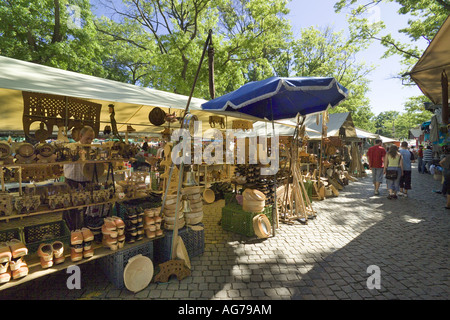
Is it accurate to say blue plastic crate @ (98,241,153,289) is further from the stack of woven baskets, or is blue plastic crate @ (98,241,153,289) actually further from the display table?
the stack of woven baskets

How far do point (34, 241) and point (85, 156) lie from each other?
5.14ft

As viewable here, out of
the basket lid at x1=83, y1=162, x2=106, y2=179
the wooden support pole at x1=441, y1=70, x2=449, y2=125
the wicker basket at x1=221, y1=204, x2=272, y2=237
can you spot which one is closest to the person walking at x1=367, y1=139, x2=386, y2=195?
the wooden support pole at x1=441, y1=70, x2=449, y2=125

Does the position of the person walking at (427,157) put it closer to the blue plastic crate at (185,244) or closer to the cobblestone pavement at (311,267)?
the cobblestone pavement at (311,267)

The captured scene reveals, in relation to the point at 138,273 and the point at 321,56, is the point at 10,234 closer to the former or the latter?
the point at 138,273

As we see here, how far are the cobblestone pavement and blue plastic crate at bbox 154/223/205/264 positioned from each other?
7.1 inches

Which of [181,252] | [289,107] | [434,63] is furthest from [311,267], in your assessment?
[434,63]

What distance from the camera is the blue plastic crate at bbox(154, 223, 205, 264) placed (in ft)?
12.3

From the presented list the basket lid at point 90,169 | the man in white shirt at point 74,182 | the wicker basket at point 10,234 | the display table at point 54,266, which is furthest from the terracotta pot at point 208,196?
the wicker basket at point 10,234

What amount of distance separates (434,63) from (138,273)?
5909mm

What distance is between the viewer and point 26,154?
3.09 metres

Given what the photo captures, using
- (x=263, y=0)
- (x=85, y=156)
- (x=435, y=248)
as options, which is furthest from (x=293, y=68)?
(x=85, y=156)

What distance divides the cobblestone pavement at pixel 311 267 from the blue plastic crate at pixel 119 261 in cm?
11

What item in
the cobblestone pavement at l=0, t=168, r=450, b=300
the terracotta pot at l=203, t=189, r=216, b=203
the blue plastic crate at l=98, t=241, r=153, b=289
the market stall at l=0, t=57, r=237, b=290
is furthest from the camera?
the terracotta pot at l=203, t=189, r=216, b=203

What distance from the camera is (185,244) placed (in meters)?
3.95
